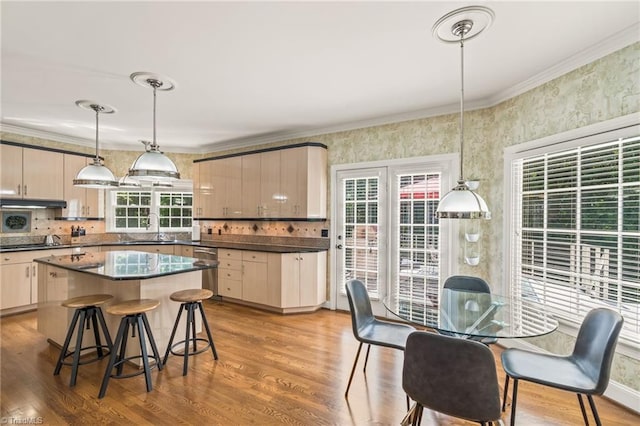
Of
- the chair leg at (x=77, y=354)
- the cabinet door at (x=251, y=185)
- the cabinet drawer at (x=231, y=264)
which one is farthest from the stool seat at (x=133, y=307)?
the cabinet door at (x=251, y=185)

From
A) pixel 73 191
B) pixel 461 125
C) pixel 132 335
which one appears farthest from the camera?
pixel 73 191

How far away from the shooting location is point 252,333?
147 inches

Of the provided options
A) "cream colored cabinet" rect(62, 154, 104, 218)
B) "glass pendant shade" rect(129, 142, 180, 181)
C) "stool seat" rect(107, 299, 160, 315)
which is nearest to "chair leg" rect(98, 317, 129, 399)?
"stool seat" rect(107, 299, 160, 315)

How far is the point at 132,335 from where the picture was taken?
2.84 metres

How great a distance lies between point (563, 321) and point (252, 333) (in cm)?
311

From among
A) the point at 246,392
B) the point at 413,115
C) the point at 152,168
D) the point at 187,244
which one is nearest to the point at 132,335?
the point at 246,392

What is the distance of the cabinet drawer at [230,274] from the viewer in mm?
4789

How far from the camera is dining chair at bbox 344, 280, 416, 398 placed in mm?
2330

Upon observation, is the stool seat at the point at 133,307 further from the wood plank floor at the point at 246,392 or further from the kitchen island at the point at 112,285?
the wood plank floor at the point at 246,392

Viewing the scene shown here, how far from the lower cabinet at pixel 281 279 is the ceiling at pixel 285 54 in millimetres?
1995

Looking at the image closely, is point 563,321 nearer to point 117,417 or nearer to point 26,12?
point 117,417

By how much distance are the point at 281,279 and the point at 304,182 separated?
4.68 ft

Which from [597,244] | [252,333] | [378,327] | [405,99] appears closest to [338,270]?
[252,333]

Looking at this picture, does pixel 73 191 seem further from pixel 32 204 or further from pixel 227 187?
pixel 227 187
